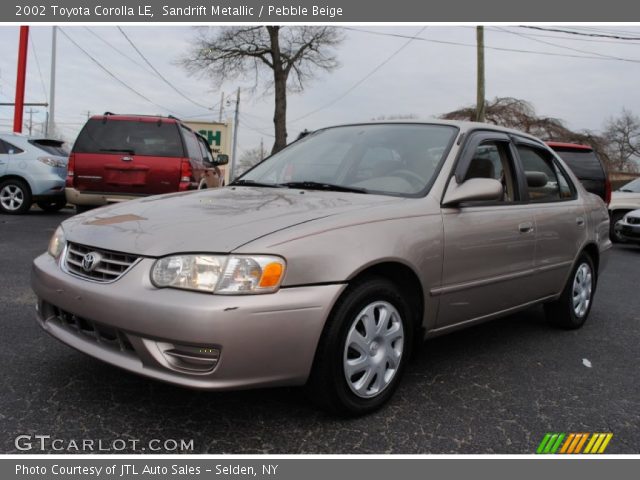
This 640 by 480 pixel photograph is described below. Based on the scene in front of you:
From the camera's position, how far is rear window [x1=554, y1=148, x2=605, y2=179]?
9.36m

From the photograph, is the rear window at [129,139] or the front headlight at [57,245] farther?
the rear window at [129,139]

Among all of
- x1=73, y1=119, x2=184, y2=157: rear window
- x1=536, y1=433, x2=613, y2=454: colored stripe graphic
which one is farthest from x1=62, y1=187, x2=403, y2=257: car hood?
x1=73, y1=119, x2=184, y2=157: rear window

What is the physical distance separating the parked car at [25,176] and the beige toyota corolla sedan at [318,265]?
25.0 ft

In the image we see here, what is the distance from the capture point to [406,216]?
108 inches

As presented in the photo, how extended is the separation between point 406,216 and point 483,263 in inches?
28.0

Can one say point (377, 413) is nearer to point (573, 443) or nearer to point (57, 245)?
point (573, 443)

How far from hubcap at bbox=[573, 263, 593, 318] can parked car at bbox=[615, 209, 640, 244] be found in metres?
6.60

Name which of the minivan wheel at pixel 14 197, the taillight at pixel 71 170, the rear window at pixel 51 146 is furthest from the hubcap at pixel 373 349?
the rear window at pixel 51 146

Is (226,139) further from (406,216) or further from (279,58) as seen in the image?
(406,216)

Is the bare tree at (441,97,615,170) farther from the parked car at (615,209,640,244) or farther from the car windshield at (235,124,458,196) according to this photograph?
the car windshield at (235,124,458,196)

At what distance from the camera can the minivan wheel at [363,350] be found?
237 centimetres

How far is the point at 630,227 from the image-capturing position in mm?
10195

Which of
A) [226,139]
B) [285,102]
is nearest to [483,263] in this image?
[226,139]

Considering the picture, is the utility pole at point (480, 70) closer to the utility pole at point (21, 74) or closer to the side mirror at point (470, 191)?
the utility pole at point (21, 74)
